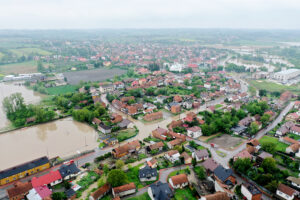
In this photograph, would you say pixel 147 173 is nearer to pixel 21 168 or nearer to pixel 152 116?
pixel 21 168

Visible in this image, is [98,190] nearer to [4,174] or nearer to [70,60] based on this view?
[4,174]

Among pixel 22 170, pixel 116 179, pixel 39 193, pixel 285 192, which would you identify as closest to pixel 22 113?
pixel 22 170

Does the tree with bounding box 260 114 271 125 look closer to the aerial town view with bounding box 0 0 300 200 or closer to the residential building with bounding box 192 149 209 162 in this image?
the aerial town view with bounding box 0 0 300 200

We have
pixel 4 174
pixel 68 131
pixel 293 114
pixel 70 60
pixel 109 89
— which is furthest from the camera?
pixel 70 60

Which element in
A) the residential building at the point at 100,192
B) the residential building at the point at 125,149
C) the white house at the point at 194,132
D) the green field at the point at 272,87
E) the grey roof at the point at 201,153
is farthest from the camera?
the green field at the point at 272,87

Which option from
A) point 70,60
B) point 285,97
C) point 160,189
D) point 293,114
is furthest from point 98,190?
point 70,60

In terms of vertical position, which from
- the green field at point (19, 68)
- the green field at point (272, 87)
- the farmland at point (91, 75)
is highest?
the green field at point (19, 68)

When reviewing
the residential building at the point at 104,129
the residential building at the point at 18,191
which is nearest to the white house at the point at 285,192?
the residential building at the point at 104,129

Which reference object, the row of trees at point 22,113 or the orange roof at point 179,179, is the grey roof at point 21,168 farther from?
the orange roof at point 179,179
